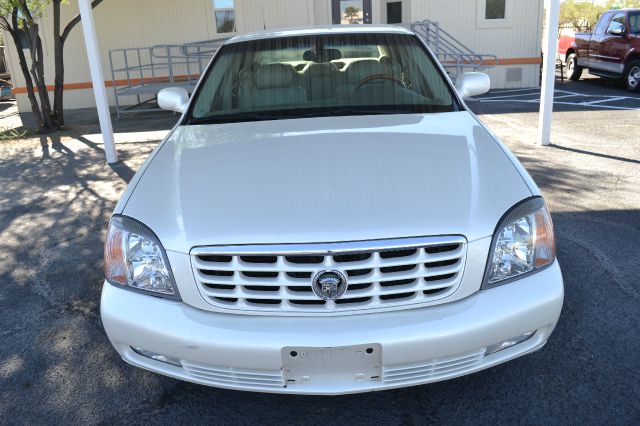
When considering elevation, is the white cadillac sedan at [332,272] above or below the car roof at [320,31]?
below

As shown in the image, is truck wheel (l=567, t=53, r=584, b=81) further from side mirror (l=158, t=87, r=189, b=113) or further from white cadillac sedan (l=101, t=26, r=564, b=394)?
white cadillac sedan (l=101, t=26, r=564, b=394)

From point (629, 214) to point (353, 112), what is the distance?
112 inches

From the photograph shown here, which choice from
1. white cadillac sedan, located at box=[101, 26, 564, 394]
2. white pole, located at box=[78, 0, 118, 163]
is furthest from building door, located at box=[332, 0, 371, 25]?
white cadillac sedan, located at box=[101, 26, 564, 394]

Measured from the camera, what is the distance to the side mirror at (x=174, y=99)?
12.6 ft

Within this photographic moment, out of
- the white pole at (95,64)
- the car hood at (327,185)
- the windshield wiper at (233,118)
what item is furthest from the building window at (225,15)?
the car hood at (327,185)

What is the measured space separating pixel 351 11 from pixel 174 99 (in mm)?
11001

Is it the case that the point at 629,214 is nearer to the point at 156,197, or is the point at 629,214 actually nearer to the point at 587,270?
the point at 587,270

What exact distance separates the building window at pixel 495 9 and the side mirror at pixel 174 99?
11.2 metres

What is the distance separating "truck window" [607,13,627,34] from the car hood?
452 inches

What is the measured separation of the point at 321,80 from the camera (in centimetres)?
350

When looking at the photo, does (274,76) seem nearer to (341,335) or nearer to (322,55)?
(322,55)

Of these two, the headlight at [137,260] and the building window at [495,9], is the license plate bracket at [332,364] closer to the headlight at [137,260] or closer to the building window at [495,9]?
the headlight at [137,260]

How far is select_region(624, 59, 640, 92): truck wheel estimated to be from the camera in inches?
464

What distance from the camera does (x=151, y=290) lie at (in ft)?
7.16
